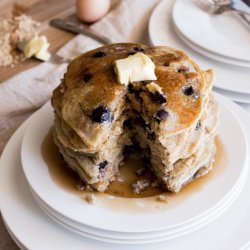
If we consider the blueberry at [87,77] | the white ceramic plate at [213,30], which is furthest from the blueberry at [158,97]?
the white ceramic plate at [213,30]

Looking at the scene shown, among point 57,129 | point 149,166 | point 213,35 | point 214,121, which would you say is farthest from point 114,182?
point 213,35

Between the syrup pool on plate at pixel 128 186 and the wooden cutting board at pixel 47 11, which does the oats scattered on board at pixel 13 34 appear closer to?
the wooden cutting board at pixel 47 11

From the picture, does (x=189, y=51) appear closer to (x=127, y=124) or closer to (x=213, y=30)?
(x=213, y=30)

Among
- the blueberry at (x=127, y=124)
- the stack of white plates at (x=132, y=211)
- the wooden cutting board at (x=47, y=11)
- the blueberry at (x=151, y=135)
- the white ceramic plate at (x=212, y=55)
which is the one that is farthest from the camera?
the wooden cutting board at (x=47, y=11)

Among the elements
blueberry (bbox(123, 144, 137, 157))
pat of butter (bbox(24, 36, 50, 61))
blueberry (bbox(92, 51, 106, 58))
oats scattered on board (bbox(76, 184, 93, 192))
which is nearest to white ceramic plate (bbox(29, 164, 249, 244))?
oats scattered on board (bbox(76, 184, 93, 192))

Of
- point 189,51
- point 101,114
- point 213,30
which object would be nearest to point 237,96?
point 189,51

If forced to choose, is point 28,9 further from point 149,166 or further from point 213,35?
point 149,166
